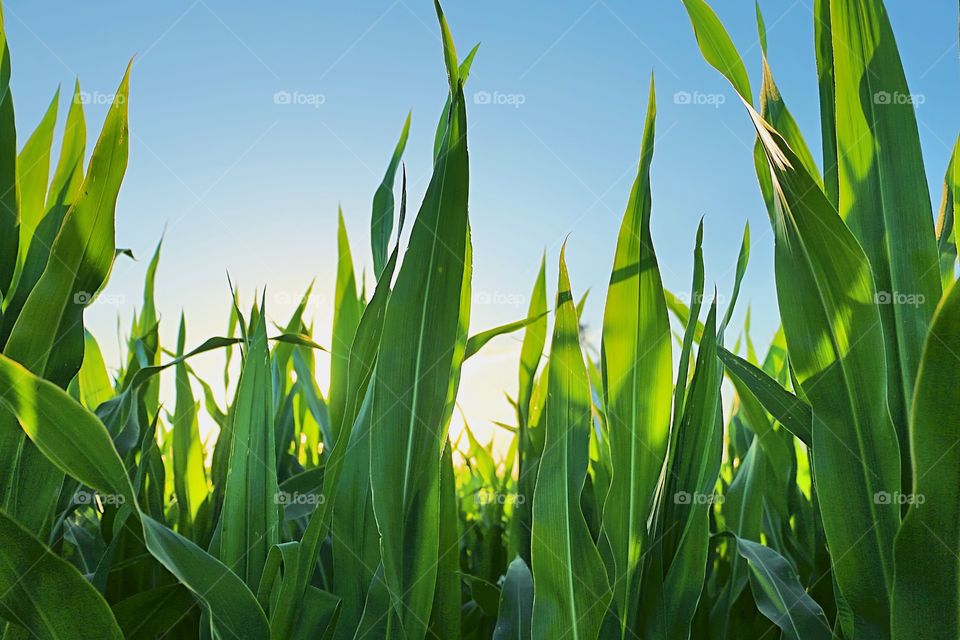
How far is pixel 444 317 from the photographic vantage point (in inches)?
13.2

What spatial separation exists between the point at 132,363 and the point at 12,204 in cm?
32

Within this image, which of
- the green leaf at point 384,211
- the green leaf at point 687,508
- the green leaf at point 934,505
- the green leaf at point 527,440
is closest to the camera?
the green leaf at point 934,505

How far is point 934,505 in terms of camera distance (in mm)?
278

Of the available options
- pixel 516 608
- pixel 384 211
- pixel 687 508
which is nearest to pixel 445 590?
pixel 516 608

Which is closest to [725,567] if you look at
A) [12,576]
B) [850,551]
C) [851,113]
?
[850,551]

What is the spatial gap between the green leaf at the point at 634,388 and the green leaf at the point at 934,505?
0.11 m

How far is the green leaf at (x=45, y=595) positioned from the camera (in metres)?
0.32

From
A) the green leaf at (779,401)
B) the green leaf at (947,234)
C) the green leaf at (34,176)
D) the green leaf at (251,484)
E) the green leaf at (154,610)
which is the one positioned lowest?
the green leaf at (154,610)

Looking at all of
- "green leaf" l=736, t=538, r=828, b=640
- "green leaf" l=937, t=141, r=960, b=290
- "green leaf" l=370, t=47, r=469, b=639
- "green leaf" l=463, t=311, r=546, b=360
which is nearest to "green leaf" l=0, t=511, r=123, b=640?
"green leaf" l=370, t=47, r=469, b=639

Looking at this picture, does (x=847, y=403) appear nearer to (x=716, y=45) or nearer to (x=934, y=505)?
(x=934, y=505)

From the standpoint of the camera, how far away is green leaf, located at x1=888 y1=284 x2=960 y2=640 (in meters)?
0.26

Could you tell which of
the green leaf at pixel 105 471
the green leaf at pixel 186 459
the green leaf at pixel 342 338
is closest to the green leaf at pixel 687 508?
the green leaf at pixel 105 471

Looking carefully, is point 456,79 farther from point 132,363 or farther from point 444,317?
point 132,363

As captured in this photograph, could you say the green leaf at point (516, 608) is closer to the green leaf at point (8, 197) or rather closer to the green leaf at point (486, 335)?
the green leaf at point (486, 335)
